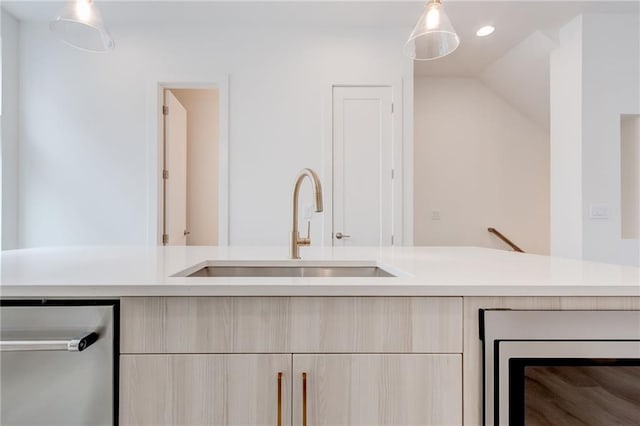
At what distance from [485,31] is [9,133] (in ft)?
14.1

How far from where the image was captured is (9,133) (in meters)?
2.85

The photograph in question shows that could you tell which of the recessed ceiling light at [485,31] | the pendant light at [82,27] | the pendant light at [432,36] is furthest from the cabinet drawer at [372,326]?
the recessed ceiling light at [485,31]

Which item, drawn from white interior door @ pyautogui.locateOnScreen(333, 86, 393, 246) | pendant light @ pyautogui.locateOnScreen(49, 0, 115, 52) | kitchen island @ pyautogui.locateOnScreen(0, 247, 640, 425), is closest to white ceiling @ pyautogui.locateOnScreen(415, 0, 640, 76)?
white interior door @ pyautogui.locateOnScreen(333, 86, 393, 246)

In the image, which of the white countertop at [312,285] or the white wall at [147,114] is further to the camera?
the white wall at [147,114]

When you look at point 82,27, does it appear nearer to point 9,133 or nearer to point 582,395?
point 9,133

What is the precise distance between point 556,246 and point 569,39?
1848 millimetres

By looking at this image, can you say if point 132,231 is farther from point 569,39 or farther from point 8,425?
point 569,39

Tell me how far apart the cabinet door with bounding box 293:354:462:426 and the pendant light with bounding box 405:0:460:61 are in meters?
1.59

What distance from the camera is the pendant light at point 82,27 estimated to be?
1565 millimetres

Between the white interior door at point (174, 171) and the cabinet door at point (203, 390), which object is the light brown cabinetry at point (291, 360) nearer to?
the cabinet door at point (203, 390)

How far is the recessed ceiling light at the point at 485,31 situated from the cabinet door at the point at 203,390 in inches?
134

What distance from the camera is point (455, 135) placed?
4.33 metres

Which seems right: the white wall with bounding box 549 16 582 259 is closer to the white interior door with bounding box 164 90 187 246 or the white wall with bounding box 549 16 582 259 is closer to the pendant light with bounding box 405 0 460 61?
the pendant light with bounding box 405 0 460 61

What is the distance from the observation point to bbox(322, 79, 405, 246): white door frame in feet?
9.85
